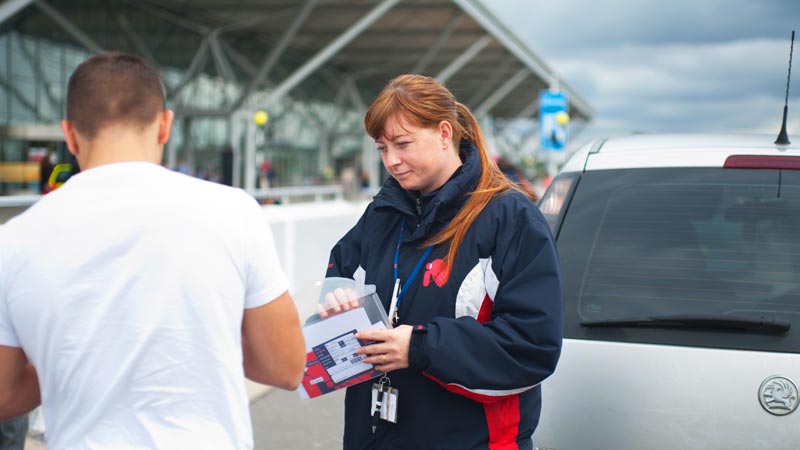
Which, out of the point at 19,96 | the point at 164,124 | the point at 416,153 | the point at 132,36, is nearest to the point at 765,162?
the point at 416,153

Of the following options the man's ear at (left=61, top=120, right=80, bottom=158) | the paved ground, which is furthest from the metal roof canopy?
the man's ear at (left=61, top=120, right=80, bottom=158)

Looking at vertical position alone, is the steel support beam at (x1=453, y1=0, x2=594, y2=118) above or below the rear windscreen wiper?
below

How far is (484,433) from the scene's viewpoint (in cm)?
234

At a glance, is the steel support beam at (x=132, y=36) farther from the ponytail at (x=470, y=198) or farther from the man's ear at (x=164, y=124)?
the man's ear at (x=164, y=124)

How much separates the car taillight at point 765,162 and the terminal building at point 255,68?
1667cm

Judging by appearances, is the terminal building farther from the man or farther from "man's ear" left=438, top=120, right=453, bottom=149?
the man

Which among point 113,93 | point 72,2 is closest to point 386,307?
point 113,93

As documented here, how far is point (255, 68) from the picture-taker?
38656 mm

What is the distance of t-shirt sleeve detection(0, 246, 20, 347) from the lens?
1.67 meters

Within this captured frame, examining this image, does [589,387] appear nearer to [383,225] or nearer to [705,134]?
[383,225]

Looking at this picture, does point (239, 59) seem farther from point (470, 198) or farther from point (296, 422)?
point (470, 198)

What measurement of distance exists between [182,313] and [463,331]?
0.83 meters

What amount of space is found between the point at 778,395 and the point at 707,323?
0.29m

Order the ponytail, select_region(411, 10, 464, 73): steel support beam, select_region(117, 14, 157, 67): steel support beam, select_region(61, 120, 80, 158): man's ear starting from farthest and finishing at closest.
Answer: select_region(411, 10, 464, 73): steel support beam → select_region(117, 14, 157, 67): steel support beam → the ponytail → select_region(61, 120, 80, 158): man's ear
